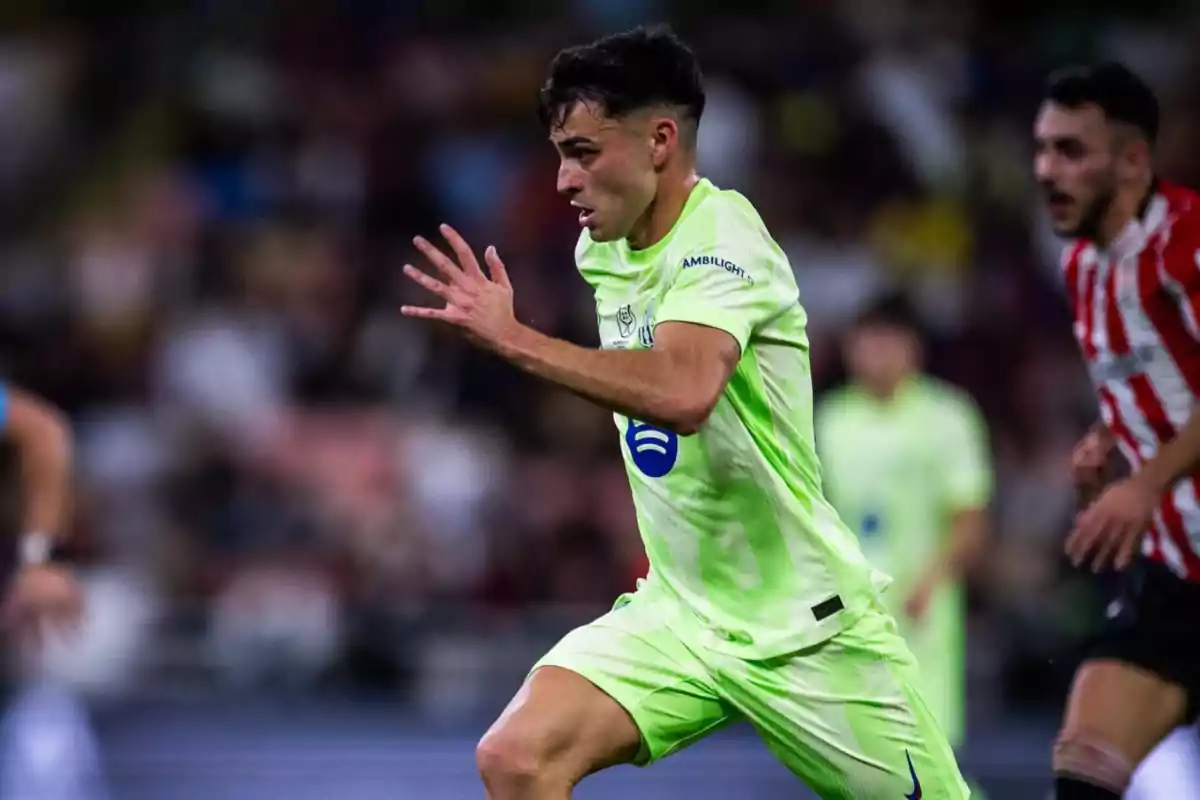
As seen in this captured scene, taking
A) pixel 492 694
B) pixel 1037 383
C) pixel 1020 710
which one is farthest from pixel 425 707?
pixel 1037 383

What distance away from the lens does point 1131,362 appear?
5.31 metres

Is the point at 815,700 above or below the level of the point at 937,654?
above

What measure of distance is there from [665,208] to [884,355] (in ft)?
13.2

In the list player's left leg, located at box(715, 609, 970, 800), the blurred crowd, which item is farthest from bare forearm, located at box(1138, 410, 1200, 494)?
→ the blurred crowd

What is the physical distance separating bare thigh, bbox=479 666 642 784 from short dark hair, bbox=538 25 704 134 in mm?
1261

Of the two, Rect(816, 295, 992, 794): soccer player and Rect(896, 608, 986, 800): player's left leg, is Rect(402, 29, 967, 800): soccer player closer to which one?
Rect(896, 608, 986, 800): player's left leg

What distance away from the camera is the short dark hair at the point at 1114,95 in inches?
213

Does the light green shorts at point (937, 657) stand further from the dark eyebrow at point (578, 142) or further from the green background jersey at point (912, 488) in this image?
the dark eyebrow at point (578, 142)

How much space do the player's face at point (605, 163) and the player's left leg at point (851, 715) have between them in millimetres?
1056

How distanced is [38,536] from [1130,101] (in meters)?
3.29

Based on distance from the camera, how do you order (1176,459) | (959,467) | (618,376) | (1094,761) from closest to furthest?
(618,376) < (1176,459) < (1094,761) < (959,467)

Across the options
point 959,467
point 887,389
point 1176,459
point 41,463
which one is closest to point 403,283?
point 887,389

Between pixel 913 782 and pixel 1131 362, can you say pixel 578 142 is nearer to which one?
→ pixel 913 782

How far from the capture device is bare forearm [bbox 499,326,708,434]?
3.93m
